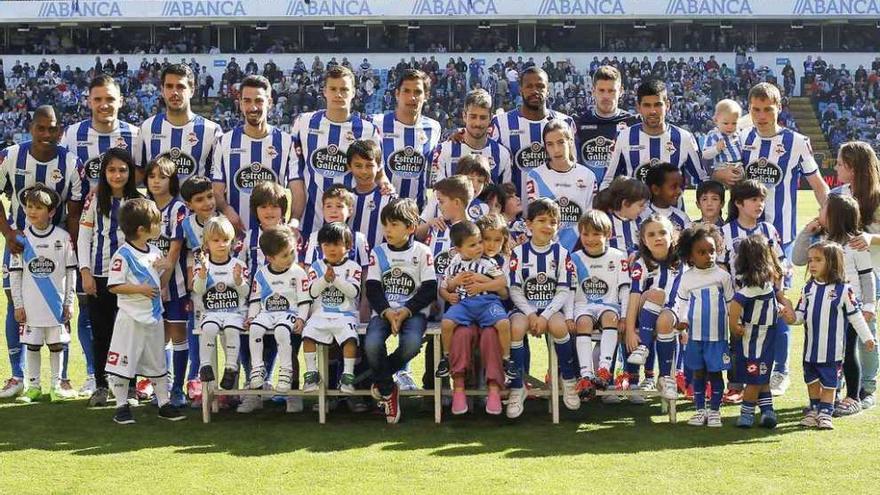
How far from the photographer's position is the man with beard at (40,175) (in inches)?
295

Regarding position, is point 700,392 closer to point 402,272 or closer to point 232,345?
point 402,272

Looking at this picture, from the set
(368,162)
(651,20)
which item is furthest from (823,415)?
(651,20)

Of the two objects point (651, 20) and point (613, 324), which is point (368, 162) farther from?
point (651, 20)

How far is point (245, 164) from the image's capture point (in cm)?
752

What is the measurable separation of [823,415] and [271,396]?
11.3 ft

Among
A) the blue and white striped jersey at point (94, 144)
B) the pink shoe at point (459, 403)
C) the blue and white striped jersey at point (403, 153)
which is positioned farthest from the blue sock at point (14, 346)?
the pink shoe at point (459, 403)

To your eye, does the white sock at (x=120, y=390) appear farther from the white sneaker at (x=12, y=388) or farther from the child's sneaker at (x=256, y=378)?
the white sneaker at (x=12, y=388)

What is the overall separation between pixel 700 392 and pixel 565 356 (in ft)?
2.74

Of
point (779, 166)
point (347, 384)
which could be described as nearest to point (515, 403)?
point (347, 384)

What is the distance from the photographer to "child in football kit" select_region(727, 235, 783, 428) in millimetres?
6551

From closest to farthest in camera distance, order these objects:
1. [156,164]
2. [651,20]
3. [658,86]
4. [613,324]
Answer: [613,324] < [156,164] < [658,86] < [651,20]

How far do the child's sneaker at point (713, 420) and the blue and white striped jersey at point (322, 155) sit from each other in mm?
2872

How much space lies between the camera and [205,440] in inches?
249

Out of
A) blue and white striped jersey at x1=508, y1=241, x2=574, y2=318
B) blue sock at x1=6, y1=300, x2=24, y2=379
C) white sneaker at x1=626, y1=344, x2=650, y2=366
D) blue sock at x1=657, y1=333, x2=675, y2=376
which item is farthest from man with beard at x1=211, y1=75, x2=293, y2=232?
blue sock at x1=657, y1=333, x2=675, y2=376
